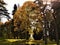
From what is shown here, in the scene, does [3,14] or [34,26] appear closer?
[3,14]

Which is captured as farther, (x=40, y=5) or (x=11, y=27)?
(x=11, y=27)

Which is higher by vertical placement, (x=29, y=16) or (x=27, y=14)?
(x=27, y=14)

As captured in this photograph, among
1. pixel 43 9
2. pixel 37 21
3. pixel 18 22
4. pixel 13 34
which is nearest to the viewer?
pixel 43 9

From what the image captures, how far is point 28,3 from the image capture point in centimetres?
6328

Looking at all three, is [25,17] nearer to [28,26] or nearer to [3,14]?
A: [28,26]

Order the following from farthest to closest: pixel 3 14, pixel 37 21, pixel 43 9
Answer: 1. pixel 37 21
2. pixel 3 14
3. pixel 43 9

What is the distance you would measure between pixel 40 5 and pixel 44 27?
8815 mm

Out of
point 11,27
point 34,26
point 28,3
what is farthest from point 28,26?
point 11,27

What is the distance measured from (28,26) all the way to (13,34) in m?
20.7

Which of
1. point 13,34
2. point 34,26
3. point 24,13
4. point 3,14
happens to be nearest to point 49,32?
point 34,26

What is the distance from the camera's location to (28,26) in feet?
205

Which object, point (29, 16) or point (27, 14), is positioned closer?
point (29, 16)

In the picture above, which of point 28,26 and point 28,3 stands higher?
point 28,3

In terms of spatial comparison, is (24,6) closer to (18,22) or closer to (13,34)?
(18,22)
